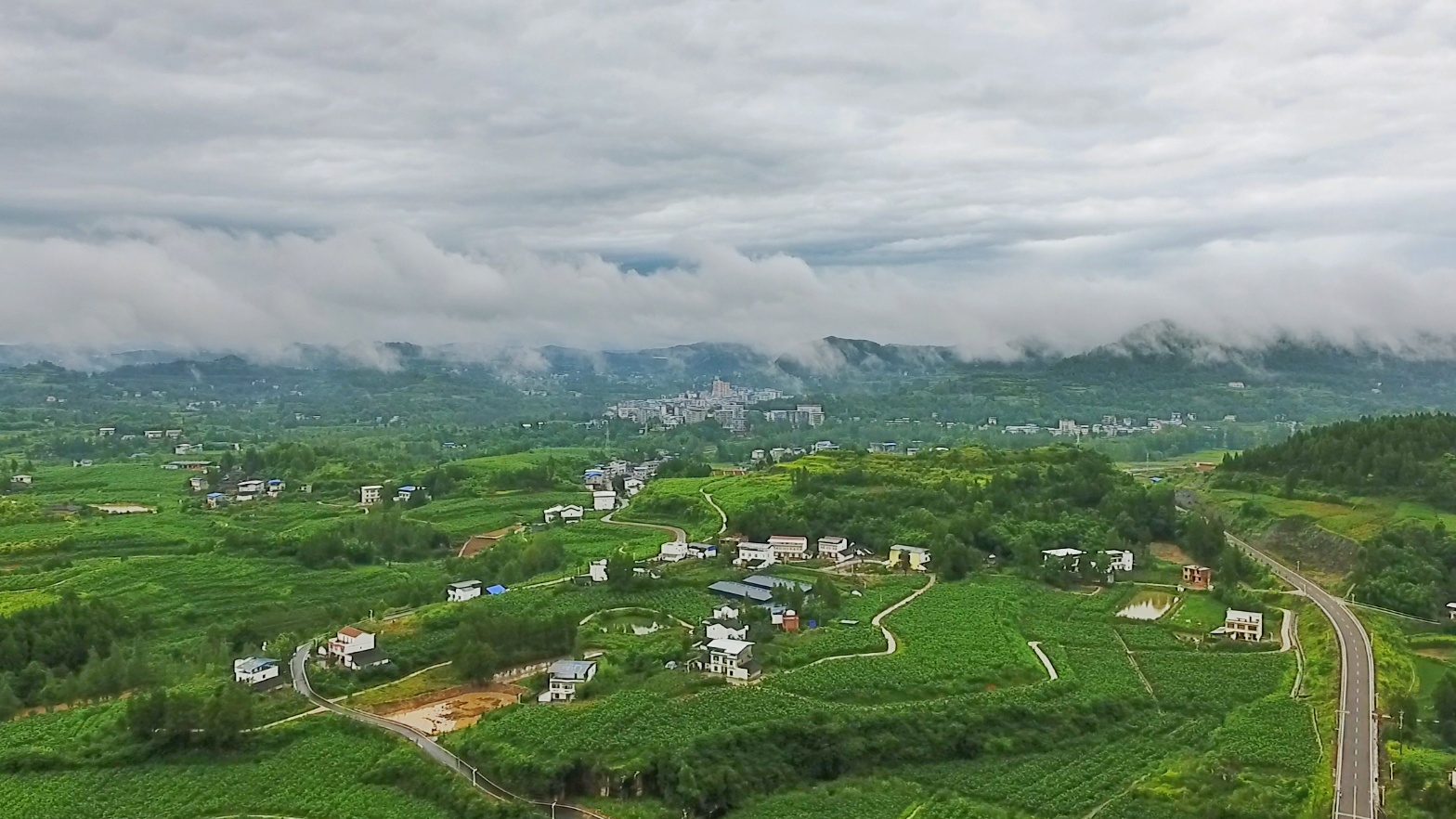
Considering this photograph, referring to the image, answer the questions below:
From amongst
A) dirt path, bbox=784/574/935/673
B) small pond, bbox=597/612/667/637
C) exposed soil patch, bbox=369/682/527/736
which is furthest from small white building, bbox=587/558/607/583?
exposed soil patch, bbox=369/682/527/736

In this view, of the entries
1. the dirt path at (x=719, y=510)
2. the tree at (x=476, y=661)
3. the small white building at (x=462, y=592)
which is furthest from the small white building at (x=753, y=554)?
the tree at (x=476, y=661)

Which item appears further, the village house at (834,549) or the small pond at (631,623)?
the village house at (834,549)

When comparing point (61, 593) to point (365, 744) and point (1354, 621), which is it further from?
point (1354, 621)

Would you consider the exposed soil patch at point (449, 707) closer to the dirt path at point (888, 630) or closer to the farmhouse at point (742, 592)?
the dirt path at point (888, 630)

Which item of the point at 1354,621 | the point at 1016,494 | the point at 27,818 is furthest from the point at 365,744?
the point at 1016,494

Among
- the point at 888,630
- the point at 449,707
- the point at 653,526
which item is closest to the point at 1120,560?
the point at 888,630

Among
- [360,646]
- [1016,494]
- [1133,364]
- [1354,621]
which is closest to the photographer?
[360,646]
